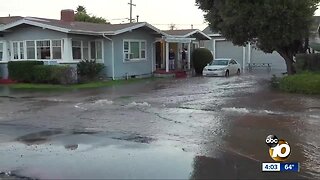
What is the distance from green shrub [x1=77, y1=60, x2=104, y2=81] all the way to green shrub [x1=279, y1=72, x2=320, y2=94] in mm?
12123

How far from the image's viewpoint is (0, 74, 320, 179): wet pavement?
716 centimetres

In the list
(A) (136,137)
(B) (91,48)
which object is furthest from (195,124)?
(B) (91,48)

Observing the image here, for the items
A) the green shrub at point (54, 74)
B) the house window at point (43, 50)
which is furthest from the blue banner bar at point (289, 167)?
the house window at point (43, 50)

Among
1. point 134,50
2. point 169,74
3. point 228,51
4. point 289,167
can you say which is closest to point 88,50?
point 134,50

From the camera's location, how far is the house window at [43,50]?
92.9 ft

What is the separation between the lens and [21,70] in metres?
27.9

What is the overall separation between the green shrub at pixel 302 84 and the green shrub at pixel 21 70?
50.4 ft

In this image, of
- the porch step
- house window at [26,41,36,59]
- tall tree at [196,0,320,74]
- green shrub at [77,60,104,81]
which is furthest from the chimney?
tall tree at [196,0,320,74]

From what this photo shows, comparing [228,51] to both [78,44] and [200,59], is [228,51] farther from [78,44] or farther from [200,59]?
[78,44]

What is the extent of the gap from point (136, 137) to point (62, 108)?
6.44 metres

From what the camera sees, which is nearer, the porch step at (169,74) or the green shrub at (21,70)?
the green shrub at (21,70)

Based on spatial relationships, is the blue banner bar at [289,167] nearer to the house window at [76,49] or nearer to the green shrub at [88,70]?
the green shrub at [88,70]

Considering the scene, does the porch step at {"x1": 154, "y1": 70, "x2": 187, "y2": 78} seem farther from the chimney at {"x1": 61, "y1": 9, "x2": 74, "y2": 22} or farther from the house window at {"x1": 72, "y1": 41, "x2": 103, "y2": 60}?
the chimney at {"x1": 61, "y1": 9, "x2": 74, "y2": 22}

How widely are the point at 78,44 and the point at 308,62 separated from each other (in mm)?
14267
